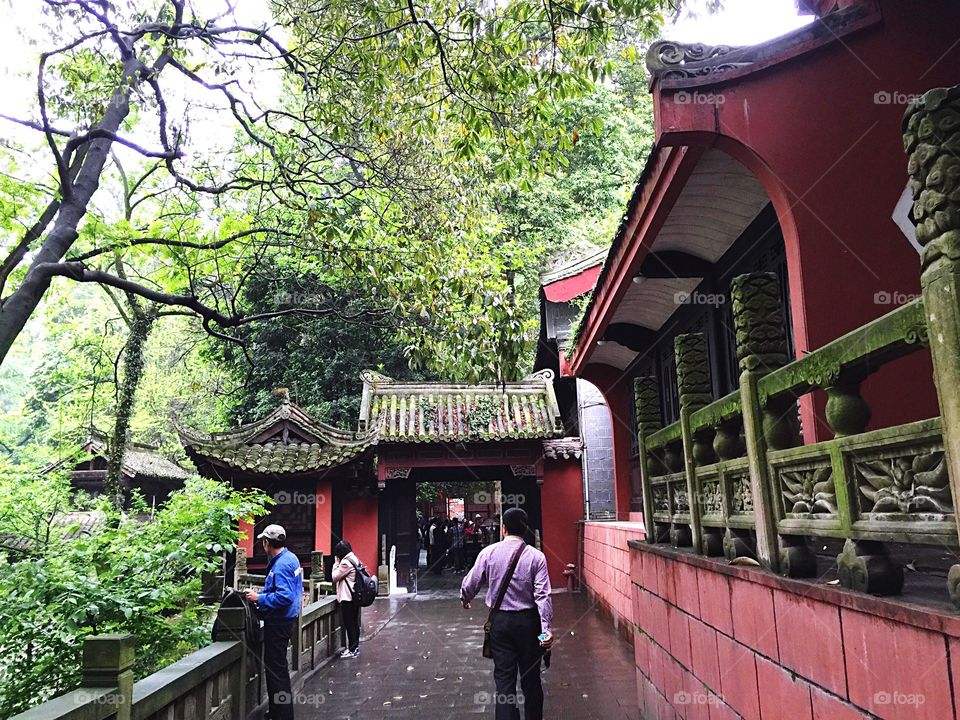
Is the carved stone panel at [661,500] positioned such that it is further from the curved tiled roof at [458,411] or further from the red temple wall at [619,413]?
the curved tiled roof at [458,411]

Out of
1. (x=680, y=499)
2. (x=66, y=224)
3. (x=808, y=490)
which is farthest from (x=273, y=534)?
(x=808, y=490)

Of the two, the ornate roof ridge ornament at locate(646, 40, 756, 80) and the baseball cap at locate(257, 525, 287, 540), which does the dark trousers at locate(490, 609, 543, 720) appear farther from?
the ornate roof ridge ornament at locate(646, 40, 756, 80)

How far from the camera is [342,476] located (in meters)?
15.4

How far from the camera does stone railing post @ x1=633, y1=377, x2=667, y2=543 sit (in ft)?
18.9

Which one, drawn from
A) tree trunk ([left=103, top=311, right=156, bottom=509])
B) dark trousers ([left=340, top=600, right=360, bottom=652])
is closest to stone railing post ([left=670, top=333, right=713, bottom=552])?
dark trousers ([left=340, top=600, right=360, bottom=652])

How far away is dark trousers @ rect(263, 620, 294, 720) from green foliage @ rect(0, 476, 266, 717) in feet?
2.16

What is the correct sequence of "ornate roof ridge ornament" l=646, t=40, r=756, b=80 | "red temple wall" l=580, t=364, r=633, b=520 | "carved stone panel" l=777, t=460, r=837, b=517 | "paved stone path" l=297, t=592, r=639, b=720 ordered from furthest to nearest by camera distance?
"red temple wall" l=580, t=364, r=633, b=520, "paved stone path" l=297, t=592, r=639, b=720, "ornate roof ridge ornament" l=646, t=40, r=756, b=80, "carved stone panel" l=777, t=460, r=837, b=517

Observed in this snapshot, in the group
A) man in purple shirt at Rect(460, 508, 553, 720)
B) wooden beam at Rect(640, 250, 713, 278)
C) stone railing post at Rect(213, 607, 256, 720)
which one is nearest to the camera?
man in purple shirt at Rect(460, 508, 553, 720)

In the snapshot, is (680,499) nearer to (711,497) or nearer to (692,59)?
(711,497)

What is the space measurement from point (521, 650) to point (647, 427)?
2048 mm

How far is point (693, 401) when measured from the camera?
4.57m

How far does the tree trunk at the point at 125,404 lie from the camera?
13625mm

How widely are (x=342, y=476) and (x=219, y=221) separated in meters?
6.96

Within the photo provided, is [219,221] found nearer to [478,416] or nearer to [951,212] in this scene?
[478,416]
